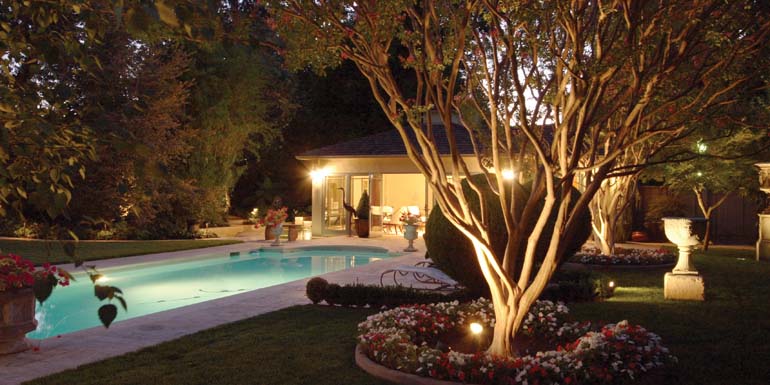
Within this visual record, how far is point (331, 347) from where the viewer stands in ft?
21.6

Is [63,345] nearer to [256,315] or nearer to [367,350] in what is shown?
[256,315]

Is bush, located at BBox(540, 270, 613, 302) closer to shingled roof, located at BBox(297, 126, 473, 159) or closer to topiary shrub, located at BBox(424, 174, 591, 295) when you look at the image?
topiary shrub, located at BBox(424, 174, 591, 295)

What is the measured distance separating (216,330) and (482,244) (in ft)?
11.5

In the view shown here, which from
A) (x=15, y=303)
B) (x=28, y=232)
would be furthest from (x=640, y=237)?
(x=28, y=232)

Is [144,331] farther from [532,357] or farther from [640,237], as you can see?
[640,237]

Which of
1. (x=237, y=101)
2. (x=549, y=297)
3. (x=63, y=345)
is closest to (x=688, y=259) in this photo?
(x=549, y=297)

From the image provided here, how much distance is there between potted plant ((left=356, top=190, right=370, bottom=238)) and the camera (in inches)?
847

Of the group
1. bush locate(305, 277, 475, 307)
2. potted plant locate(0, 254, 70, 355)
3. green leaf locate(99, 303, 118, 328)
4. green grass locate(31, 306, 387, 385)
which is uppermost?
green leaf locate(99, 303, 118, 328)

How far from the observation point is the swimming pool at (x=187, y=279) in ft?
33.9

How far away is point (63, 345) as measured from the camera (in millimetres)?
6848

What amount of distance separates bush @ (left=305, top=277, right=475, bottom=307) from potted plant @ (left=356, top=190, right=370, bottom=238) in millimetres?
12217

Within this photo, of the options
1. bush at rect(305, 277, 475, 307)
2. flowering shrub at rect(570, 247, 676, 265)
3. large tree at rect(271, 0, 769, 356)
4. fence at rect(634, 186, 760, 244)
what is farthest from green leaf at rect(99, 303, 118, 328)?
fence at rect(634, 186, 760, 244)

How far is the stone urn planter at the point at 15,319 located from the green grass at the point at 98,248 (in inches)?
297

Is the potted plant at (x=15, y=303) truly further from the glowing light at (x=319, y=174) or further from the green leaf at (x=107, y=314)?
the glowing light at (x=319, y=174)
